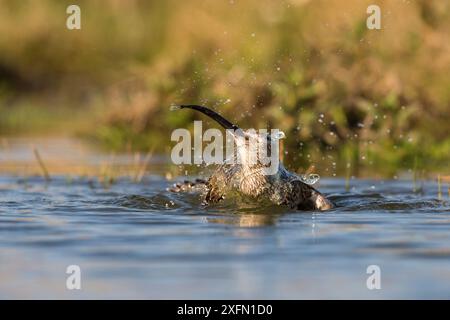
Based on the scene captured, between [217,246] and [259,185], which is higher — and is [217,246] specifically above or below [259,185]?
below

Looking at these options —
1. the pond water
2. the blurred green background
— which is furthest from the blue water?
the blurred green background

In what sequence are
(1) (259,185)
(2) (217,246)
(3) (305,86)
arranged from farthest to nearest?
(3) (305,86), (1) (259,185), (2) (217,246)

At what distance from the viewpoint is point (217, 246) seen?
660 cm

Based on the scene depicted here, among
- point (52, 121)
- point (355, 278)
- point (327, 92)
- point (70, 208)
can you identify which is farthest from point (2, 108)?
point (355, 278)

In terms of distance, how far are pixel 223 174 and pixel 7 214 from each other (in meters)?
1.69

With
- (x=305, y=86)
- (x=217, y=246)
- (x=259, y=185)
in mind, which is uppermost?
(x=305, y=86)

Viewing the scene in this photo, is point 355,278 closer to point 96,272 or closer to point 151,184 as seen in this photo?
point 96,272

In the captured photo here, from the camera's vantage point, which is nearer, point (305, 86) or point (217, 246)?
point (217, 246)

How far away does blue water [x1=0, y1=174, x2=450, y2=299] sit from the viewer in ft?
17.7

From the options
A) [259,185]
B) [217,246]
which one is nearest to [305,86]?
[259,185]

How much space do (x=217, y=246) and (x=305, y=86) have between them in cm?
688

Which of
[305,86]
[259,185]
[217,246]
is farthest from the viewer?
[305,86]

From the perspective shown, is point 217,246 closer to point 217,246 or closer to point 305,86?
point 217,246

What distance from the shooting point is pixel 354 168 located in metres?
12.2
